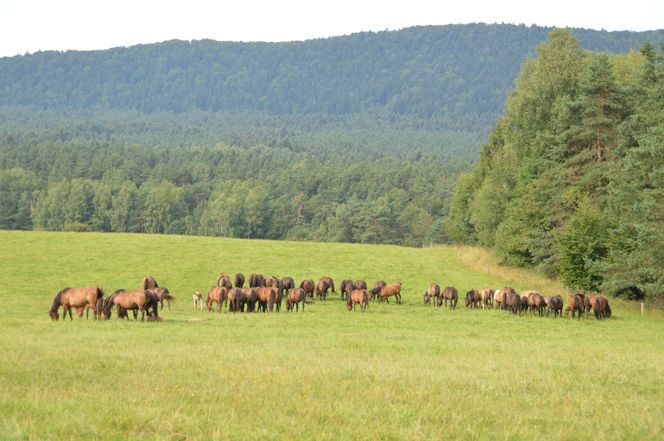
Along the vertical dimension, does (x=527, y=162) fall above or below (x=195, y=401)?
above

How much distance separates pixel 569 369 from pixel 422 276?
35505 millimetres

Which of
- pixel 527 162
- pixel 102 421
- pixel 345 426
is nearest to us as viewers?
pixel 102 421

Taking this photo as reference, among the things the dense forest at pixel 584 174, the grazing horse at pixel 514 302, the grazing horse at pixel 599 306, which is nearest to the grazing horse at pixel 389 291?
the grazing horse at pixel 514 302

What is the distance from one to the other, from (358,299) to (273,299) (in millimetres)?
4466

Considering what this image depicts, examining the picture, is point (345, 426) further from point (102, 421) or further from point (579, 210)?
point (579, 210)

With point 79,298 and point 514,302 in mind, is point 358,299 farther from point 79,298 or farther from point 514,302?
point 79,298

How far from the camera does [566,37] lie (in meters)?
61.0

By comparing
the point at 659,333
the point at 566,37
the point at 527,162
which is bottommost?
the point at 659,333

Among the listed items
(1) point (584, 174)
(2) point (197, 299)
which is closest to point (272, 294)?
(2) point (197, 299)

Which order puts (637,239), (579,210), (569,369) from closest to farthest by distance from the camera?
(569,369), (637,239), (579,210)

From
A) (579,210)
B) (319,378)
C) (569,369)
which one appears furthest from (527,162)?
(319,378)

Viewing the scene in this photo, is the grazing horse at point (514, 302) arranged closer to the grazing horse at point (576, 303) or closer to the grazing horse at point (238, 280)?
the grazing horse at point (576, 303)

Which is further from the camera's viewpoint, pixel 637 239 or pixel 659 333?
pixel 637 239

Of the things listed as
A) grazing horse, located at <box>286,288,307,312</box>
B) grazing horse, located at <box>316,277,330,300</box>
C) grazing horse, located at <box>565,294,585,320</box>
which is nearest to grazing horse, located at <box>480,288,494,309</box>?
grazing horse, located at <box>565,294,585,320</box>
